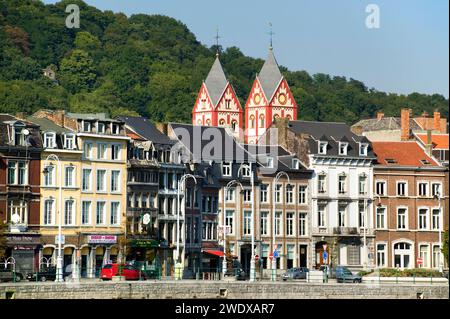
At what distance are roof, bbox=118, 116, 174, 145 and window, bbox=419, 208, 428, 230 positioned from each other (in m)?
19.5

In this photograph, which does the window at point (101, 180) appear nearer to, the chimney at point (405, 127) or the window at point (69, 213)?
the window at point (69, 213)

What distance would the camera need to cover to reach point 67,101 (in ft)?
566

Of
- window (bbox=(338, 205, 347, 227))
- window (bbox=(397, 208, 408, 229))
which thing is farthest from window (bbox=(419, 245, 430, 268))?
window (bbox=(338, 205, 347, 227))

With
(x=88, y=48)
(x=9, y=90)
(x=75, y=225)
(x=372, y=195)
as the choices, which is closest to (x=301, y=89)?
(x=88, y=48)

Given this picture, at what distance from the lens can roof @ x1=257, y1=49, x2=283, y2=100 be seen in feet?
519

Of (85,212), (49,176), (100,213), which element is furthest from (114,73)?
(49,176)

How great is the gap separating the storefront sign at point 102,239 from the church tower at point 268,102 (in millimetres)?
51774

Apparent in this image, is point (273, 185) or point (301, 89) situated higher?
point (301, 89)

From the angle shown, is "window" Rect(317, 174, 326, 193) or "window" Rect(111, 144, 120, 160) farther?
"window" Rect(317, 174, 326, 193)

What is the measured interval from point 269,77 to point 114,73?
97.8 ft

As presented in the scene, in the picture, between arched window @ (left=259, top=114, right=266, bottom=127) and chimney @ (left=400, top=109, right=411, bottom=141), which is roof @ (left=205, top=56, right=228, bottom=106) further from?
chimney @ (left=400, top=109, right=411, bottom=141)

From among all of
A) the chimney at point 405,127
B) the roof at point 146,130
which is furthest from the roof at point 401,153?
the roof at point 146,130
